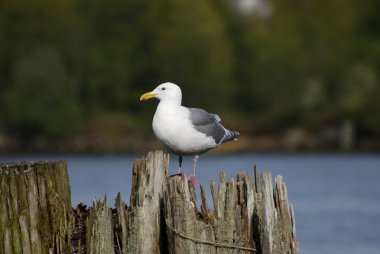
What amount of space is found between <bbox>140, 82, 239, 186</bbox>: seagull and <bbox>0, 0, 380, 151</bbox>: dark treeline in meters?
56.4

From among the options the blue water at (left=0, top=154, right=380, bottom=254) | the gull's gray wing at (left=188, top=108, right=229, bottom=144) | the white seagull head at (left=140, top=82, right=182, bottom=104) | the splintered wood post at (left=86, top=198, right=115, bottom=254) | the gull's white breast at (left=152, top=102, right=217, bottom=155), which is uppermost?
the blue water at (left=0, top=154, right=380, bottom=254)

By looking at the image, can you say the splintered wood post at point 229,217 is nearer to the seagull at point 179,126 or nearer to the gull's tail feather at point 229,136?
the seagull at point 179,126

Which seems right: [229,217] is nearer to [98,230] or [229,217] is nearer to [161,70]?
[98,230]

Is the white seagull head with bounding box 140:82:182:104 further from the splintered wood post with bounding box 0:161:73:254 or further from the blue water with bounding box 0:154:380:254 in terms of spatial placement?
the blue water with bounding box 0:154:380:254

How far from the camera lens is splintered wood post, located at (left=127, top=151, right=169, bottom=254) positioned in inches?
310

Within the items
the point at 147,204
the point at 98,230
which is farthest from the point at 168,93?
the point at 98,230

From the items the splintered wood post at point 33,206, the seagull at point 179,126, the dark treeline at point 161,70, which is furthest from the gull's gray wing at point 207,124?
the dark treeline at point 161,70

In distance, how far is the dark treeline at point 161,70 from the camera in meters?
68.2

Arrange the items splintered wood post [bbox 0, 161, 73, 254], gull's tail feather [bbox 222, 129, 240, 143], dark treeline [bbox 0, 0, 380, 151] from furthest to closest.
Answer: dark treeline [bbox 0, 0, 380, 151] → gull's tail feather [bbox 222, 129, 240, 143] → splintered wood post [bbox 0, 161, 73, 254]

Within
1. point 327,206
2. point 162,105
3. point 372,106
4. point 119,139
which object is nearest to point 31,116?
point 119,139

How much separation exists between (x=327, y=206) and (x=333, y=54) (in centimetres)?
5326

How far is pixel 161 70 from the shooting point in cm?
7312

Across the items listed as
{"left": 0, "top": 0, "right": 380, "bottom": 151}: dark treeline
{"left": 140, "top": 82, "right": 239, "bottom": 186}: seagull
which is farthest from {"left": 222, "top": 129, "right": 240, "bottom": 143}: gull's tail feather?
{"left": 0, "top": 0, "right": 380, "bottom": 151}: dark treeline

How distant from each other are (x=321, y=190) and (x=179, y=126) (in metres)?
27.7
